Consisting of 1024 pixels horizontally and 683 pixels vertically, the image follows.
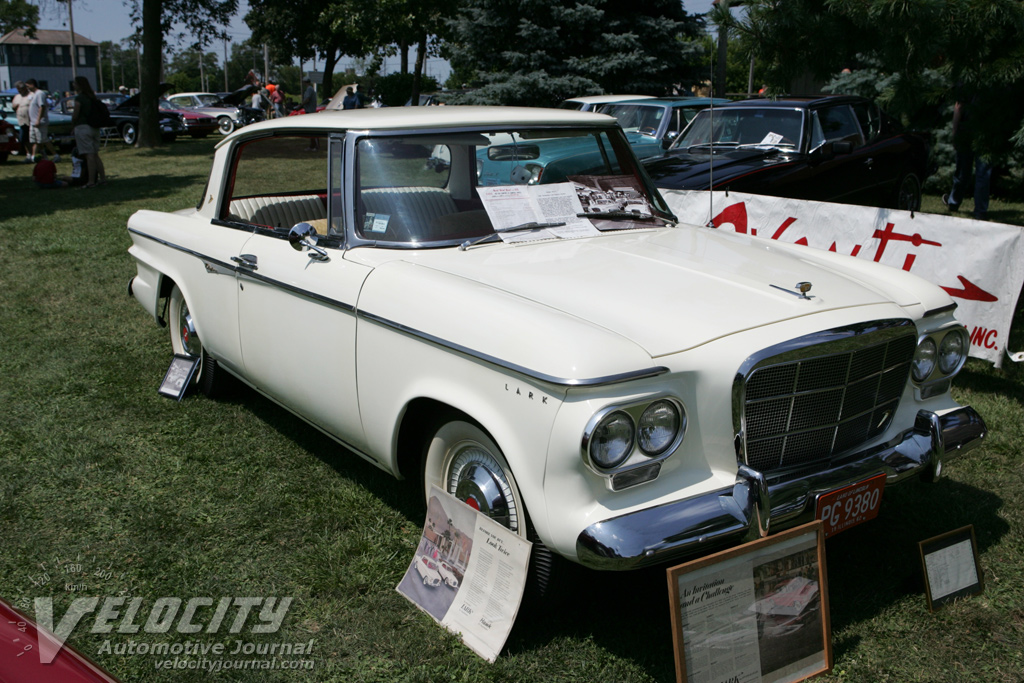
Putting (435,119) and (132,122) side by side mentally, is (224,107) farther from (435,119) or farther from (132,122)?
(435,119)

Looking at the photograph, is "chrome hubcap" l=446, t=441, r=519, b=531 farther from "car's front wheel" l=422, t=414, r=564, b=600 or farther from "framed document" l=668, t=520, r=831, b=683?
"framed document" l=668, t=520, r=831, b=683

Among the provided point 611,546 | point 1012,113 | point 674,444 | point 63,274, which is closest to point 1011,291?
point 1012,113

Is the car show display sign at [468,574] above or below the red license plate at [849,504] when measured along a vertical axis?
below

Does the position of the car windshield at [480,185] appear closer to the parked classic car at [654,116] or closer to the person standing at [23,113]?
the parked classic car at [654,116]

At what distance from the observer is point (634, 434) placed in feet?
8.13

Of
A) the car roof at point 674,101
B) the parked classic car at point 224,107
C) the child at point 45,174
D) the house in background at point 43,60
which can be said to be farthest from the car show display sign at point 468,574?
the house in background at point 43,60

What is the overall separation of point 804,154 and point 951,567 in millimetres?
5561

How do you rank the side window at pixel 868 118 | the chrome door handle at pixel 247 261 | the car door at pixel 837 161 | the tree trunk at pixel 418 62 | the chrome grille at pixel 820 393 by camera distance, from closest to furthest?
1. the chrome grille at pixel 820 393
2. the chrome door handle at pixel 247 261
3. the car door at pixel 837 161
4. the side window at pixel 868 118
5. the tree trunk at pixel 418 62

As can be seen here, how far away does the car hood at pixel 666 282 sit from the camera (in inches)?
107

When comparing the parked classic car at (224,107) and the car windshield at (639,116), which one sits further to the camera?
the parked classic car at (224,107)

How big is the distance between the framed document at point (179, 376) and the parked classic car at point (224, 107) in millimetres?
20795

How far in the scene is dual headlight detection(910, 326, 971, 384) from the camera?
3207mm

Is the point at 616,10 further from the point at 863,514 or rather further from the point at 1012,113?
the point at 863,514

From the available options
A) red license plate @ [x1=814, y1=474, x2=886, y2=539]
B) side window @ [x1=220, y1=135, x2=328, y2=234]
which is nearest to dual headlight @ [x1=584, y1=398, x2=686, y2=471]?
red license plate @ [x1=814, y1=474, x2=886, y2=539]
